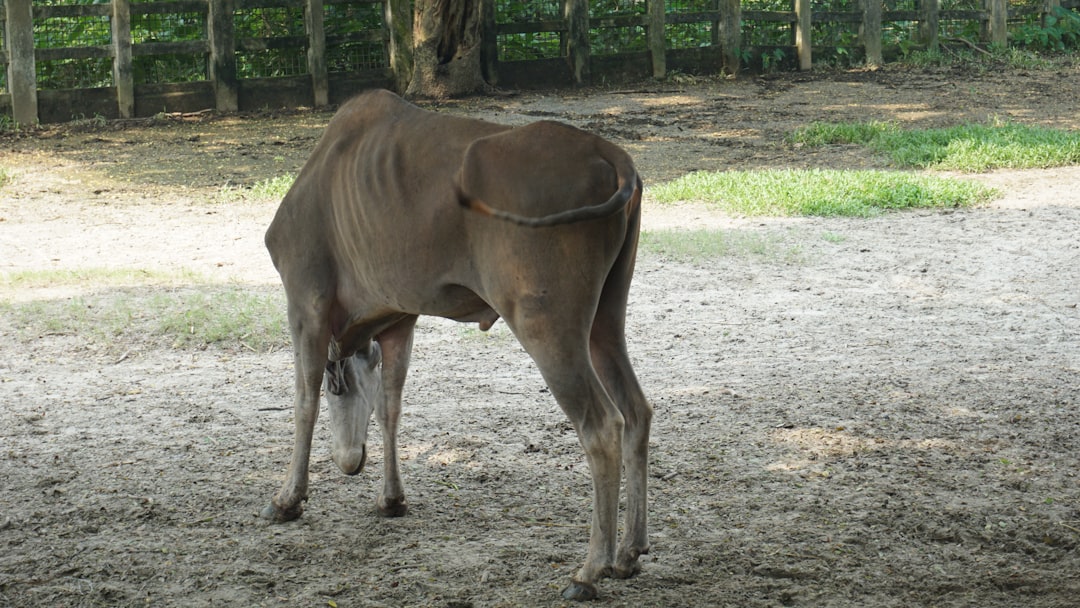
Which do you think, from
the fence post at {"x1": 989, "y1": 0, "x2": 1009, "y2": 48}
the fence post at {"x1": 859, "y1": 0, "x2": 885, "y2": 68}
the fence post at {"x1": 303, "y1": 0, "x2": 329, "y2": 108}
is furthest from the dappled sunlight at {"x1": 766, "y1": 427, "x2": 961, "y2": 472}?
the fence post at {"x1": 989, "y1": 0, "x2": 1009, "y2": 48}

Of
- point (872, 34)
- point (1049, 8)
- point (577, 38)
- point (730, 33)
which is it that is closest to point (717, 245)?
point (577, 38)

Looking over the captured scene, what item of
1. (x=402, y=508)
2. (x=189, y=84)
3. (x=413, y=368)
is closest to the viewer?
(x=402, y=508)

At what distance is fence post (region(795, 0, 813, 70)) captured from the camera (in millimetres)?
18312

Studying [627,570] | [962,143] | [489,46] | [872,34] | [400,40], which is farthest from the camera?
[872,34]

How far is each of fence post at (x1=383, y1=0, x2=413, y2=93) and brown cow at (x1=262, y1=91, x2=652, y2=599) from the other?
12.3m

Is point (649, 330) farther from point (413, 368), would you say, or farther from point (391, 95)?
point (391, 95)

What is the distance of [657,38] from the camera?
17.5 meters

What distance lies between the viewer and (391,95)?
3988 millimetres

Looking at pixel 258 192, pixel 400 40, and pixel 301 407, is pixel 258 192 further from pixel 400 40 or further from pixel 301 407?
pixel 301 407

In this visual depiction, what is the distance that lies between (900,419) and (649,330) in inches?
72.5

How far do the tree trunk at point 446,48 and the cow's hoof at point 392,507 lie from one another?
481 inches

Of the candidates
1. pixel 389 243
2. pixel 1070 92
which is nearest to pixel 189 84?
pixel 1070 92

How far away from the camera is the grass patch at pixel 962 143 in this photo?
10.8m

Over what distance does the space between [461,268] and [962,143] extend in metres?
9.01
